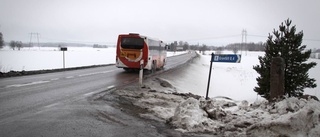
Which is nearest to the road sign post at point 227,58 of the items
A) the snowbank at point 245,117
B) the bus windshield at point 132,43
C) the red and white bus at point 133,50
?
the snowbank at point 245,117

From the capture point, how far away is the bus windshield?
64.6ft

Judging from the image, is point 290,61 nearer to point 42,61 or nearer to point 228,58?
point 228,58

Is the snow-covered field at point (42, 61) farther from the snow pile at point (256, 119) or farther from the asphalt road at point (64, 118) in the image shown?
the snow pile at point (256, 119)

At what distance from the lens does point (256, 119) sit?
6.07m

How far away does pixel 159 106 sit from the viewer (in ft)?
27.1

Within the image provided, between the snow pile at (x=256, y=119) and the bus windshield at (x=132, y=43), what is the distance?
1277 centimetres

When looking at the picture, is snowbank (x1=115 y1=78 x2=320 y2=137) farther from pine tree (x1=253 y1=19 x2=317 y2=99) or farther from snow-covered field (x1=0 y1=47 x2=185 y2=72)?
snow-covered field (x1=0 y1=47 x2=185 y2=72)

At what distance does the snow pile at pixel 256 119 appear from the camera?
495 cm

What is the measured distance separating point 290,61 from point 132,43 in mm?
10634

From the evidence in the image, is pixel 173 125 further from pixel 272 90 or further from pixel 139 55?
pixel 139 55

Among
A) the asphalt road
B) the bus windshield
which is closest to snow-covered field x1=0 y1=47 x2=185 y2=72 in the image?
the bus windshield

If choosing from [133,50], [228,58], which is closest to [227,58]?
[228,58]

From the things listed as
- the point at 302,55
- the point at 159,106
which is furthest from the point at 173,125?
the point at 302,55

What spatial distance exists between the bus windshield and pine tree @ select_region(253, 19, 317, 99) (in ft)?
27.7
